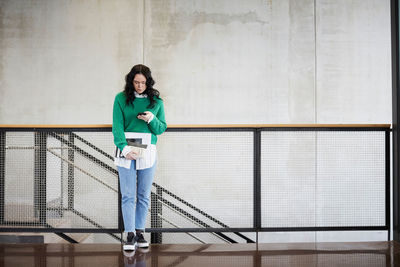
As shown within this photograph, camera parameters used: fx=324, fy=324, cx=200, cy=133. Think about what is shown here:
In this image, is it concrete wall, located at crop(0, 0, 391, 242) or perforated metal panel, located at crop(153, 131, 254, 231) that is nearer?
perforated metal panel, located at crop(153, 131, 254, 231)

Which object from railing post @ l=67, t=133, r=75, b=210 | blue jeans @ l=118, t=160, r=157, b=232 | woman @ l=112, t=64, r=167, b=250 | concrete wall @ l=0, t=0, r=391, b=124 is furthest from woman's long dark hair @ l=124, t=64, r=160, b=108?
concrete wall @ l=0, t=0, r=391, b=124

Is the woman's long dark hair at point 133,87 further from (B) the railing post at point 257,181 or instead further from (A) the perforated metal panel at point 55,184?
(B) the railing post at point 257,181

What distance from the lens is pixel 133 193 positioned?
2602 millimetres

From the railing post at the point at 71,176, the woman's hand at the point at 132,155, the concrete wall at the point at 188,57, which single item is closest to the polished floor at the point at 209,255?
the railing post at the point at 71,176

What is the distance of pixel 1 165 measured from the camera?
10.2 ft

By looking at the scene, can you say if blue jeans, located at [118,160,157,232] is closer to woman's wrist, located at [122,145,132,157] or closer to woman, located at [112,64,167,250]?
woman, located at [112,64,167,250]

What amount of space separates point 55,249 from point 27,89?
142 inches

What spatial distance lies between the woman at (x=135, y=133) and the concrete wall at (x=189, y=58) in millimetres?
2911

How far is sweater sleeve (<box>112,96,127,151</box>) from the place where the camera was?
248 cm

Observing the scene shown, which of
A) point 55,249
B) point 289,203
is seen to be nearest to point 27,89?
point 55,249

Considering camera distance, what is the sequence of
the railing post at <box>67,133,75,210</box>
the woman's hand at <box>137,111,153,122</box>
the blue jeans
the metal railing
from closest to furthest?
1. the woman's hand at <box>137,111,153,122</box>
2. the blue jeans
3. the metal railing
4. the railing post at <box>67,133,75,210</box>

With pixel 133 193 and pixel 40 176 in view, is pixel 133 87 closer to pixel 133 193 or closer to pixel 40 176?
pixel 133 193

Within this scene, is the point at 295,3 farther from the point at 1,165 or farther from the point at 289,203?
the point at 1,165

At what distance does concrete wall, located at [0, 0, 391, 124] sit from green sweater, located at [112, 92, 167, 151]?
2.93m
